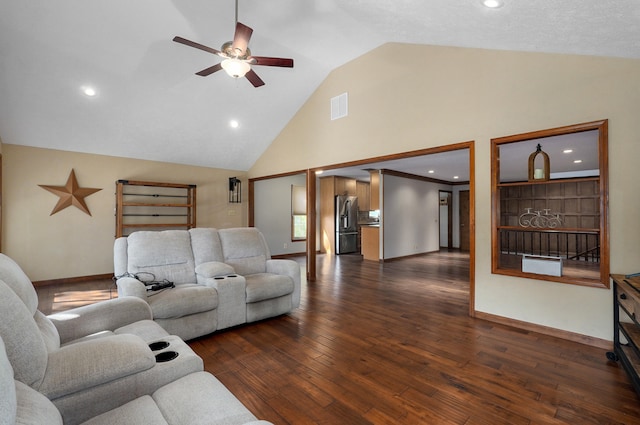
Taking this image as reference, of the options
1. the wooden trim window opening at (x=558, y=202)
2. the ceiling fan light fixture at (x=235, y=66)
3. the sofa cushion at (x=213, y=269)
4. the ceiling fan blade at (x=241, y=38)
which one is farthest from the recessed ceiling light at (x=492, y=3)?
the sofa cushion at (x=213, y=269)

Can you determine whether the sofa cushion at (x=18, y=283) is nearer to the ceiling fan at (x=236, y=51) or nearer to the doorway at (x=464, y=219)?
the ceiling fan at (x=236, y=51)

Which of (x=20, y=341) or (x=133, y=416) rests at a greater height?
(x=20, y=341)

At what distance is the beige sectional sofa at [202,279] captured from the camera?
2824 mm

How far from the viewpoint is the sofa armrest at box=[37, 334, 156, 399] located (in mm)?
1154

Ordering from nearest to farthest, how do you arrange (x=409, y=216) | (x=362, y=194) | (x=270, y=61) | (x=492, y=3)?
1. (x=492, y=3)
2. (x=270, y=61)
3. (x=409, y=216)
4. (x=362, y=194)

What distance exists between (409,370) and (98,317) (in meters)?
2.32

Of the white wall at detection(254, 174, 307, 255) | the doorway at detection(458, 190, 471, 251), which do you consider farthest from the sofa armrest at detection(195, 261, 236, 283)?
the doorway at detection(458, 190, 471, 251)

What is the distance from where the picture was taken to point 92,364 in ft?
4.07

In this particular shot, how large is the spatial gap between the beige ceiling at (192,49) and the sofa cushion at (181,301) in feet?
10.6

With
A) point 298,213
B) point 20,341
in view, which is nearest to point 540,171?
point 20,341

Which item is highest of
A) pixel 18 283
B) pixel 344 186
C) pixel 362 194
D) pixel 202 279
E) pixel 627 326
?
pixel 344 186

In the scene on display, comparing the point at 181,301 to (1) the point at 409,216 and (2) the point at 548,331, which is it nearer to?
(2) the point at 548,331

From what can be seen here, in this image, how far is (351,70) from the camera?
16.3ft

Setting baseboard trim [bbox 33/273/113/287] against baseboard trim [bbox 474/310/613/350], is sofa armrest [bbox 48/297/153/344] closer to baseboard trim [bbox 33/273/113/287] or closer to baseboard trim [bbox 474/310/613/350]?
baseboard trim [bbox 474/310/613/350]
